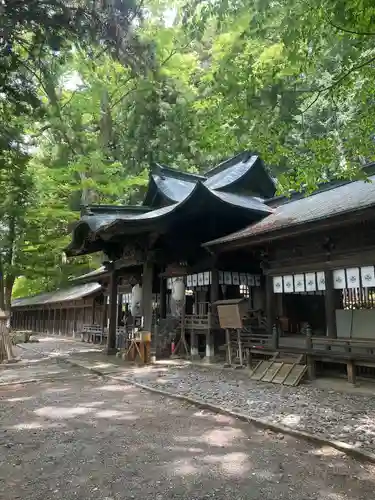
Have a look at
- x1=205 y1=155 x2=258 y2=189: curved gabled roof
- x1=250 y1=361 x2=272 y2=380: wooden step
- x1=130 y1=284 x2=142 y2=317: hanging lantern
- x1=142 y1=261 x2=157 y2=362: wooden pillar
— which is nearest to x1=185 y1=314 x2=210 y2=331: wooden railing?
x1=142 y1=261 x2=157 y2=362: wooden pillar

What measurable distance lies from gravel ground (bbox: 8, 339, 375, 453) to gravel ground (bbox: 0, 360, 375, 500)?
566mm

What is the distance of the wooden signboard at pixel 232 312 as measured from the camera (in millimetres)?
10758

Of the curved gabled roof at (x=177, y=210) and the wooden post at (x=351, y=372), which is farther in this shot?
the curved gabled roof at (x=177, y=210)

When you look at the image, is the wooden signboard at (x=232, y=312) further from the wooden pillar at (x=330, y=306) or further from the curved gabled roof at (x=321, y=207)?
the wooden pillar at (x=330, y=306)

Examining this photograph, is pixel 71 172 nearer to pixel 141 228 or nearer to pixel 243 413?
pixel 141 228

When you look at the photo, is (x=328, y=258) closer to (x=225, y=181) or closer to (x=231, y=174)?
(x=225, y=181)

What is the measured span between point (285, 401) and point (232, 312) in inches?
151

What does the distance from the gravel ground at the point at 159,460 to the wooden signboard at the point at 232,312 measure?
4021 millimetres

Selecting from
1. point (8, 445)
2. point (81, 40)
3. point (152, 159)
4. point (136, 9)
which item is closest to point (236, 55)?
point (136, 9)

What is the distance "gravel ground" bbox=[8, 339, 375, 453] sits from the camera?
557cm

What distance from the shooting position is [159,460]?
14.9 feet

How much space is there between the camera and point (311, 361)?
9539 millimetres

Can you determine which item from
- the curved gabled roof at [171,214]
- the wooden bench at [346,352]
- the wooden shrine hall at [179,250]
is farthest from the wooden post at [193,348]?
the wooden bench at [346,352]

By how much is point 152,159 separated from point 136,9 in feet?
61.7
